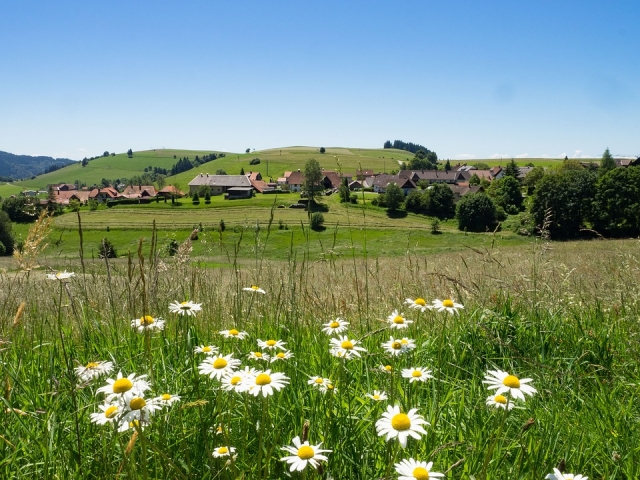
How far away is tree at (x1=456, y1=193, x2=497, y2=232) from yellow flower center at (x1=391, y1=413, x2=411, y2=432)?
238 feet

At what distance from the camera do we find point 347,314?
5.75m

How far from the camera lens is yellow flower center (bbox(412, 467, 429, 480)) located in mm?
1355

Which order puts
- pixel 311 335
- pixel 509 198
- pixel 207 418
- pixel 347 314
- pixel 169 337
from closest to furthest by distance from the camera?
pixel 207 418
pixel 169 337
pixel 311 335
pixel 347 314
pixel 509 198

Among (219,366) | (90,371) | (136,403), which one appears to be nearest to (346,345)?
(219,366)

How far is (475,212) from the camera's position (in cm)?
7175

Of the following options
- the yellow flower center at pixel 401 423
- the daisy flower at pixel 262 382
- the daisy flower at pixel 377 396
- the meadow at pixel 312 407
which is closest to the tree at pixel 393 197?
the meadow at pixel 312 407

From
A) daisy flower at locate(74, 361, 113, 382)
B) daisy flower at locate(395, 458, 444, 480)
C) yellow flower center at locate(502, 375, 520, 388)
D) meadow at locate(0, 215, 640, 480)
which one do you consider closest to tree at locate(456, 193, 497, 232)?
meadow at locate(0, 215, 640, 480)

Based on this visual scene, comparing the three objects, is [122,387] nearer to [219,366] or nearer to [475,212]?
[219,366]

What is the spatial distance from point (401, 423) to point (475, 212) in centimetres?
7463

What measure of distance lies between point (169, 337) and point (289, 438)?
1807 mm

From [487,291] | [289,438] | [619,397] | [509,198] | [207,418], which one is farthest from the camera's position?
[509,198]

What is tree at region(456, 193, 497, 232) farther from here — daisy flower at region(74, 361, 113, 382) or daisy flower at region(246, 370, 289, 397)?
daisy flower at region(246, 370, 289, 397)

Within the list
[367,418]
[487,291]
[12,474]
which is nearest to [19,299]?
[12,474]

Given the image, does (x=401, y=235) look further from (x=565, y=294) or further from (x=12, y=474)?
(x=12, y=474)
